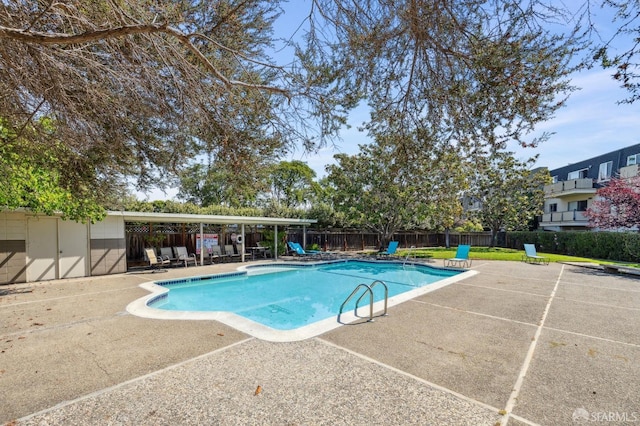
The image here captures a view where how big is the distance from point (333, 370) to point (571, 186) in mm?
30302

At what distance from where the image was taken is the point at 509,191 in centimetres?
2417

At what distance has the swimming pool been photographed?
5672mm

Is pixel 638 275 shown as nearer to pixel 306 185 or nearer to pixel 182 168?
pixel 182 168

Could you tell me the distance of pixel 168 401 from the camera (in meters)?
2.97

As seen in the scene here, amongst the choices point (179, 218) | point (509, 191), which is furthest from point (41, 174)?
point (509, 191)

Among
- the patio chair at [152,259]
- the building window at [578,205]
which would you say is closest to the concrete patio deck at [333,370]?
the patio chair at [152,259]

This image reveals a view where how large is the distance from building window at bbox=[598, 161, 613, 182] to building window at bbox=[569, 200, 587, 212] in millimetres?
2314

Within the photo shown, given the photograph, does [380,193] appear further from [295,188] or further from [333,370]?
[295,188]

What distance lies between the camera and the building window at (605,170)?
24266mm

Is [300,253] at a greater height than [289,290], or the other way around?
[300,253]

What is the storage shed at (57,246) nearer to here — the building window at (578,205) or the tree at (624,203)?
the tree at (624,203)

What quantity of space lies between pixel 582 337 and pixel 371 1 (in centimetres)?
573

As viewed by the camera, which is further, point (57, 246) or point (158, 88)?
point (57, 246)

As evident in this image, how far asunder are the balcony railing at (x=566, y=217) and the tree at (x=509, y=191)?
3.47 meters
